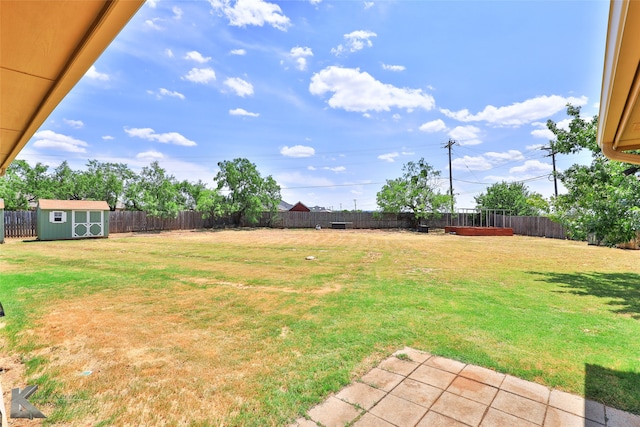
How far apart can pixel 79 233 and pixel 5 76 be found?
1744 centimetres

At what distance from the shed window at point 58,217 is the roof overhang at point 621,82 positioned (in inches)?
744

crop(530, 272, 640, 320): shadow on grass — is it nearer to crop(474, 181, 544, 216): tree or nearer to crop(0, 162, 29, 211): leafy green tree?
crop(0, 162, 29, 211): leafy green tree

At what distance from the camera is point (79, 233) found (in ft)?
47.5

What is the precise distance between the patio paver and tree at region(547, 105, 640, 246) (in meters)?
4.85

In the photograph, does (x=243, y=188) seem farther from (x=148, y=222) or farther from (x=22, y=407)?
(x=22, y=407)

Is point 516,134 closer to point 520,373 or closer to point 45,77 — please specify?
point 520,373

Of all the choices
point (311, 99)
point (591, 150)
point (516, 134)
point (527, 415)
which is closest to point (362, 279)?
point (527, 415)

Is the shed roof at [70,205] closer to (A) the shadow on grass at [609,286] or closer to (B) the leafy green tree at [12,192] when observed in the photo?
(B) the leafy green tree at [12,192]

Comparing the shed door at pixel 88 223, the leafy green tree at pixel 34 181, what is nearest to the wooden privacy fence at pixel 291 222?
the shed door at pixel 88 223

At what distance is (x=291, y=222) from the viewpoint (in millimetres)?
26578

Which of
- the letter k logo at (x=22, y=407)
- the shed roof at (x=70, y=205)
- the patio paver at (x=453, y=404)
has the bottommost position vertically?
the patio paver at (x=453, y=404)

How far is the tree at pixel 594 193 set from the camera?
5430 mm

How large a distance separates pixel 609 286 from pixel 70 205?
67.3ft

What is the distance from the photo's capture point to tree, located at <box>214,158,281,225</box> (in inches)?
938
